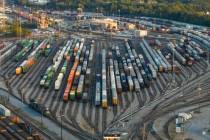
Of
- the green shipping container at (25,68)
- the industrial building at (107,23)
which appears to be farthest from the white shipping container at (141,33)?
the green shipping container at (25,68)

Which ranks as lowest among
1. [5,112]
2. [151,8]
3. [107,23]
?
[5,112]

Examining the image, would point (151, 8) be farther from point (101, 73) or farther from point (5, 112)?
point (5, 112)

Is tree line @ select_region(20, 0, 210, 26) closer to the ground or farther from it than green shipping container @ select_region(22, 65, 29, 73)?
farther from it

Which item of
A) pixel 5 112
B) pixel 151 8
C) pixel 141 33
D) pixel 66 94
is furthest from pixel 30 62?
pixel 151 8

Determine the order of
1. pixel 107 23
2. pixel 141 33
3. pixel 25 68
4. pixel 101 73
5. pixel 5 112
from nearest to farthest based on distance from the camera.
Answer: pixel 5 112
pixel 101 73
pixel 25 68
pixel 141 33
pixel 107 23

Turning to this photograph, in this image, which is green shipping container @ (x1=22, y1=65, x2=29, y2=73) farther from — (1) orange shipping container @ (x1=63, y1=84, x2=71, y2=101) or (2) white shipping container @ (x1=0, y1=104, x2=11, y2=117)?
(2) white shipping container @ (x1=0, y1=104, x2=11, y2=117)

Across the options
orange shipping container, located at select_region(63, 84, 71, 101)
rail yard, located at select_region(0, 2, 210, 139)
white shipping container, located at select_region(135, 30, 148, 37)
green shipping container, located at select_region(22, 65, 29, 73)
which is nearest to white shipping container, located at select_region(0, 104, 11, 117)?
rail yard, located at select_region(0, 2, 210, 139)

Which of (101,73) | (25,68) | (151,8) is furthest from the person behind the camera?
(151,8)

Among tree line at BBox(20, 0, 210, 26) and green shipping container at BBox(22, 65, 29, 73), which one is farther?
tree line at BBox(20, 0, 210, 26)

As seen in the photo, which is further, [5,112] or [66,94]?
[66,94]
